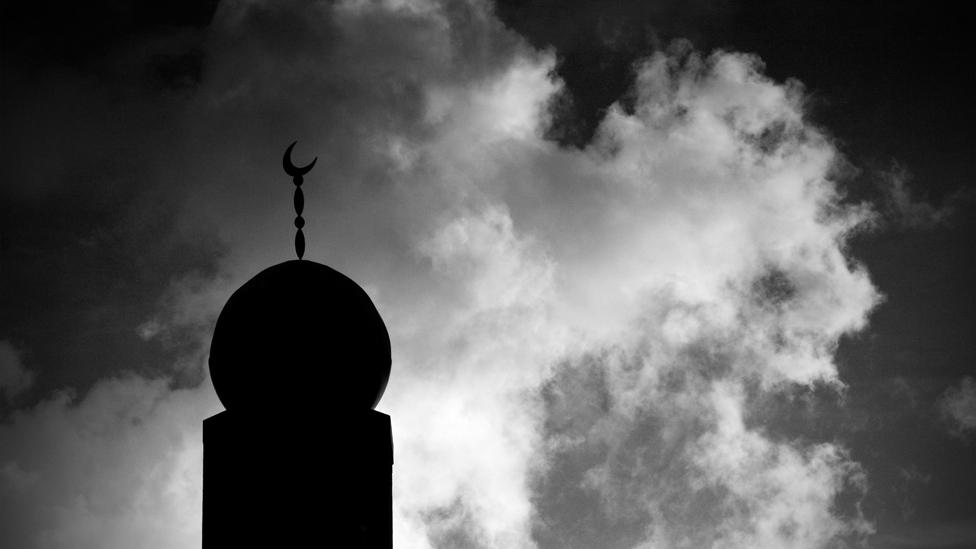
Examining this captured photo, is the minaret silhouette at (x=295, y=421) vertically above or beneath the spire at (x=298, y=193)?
beneath

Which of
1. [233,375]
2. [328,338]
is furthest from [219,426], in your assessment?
[328,338]

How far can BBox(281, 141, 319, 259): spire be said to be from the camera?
9.56m

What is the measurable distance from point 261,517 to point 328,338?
4.59ft

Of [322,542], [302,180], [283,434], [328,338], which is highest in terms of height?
[302,180]

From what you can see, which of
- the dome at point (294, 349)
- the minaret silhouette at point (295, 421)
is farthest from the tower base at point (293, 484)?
the dome at point (294, 349)

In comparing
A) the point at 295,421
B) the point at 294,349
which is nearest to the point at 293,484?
the point at 295,421

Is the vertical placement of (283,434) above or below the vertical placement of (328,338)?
below

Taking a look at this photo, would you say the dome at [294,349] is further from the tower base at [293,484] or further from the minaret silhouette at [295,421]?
the tower base at [293,484]

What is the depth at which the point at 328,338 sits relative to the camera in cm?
910

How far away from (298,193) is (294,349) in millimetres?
1392

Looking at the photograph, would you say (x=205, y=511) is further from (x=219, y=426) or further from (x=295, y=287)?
(x=295, y=287)

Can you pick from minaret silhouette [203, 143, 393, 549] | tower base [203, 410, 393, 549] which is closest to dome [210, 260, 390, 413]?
minaret silhouette [203, 143, 393, 549]

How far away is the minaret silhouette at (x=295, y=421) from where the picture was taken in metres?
8.92

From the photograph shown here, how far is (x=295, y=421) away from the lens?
9109 mm
